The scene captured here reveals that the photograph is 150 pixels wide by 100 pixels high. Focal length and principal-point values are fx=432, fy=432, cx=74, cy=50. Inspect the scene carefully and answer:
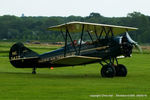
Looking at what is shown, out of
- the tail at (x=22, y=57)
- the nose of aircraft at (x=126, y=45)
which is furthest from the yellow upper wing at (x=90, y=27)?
the tail at (x=22, y=57)

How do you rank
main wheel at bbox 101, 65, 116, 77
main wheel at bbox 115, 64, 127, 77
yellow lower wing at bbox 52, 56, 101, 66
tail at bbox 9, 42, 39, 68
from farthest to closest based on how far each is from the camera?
tail at bbox 9, 42, 39, 68
main wheel at bbox 115, 64, 127, 77
main wheel at bbox 101, 65, 116, 77
yellow lower wing at bbox 52, 56, 101, 66

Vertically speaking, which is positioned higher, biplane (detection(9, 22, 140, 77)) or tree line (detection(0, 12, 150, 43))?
biplane (detection(9, 22, 140, 77))

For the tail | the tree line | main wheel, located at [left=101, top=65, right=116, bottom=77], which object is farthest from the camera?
the tree line

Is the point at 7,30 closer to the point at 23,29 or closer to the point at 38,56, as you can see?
the point at 23,29

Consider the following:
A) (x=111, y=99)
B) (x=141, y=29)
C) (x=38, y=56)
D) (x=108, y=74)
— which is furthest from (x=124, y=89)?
(x=141, y=29)

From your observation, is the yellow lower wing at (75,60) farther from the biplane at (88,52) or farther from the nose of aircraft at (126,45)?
the nose of aircraft at (126,45)

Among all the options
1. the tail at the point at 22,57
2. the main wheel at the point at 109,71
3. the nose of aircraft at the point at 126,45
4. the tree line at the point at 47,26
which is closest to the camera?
the main wheel at the point at 109,71

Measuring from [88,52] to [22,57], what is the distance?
3.64 metres

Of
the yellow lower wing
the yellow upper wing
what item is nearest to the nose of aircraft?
the yellow upper wing

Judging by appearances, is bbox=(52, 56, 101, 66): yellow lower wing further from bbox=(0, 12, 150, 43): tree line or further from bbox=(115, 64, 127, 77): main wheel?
bbox=(0, 12, 150, 43): tree line

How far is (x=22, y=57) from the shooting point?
2205 cm

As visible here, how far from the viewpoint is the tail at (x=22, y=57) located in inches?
862

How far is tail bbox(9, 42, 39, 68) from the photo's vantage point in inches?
862

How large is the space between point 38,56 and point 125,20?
10190 centimetres
